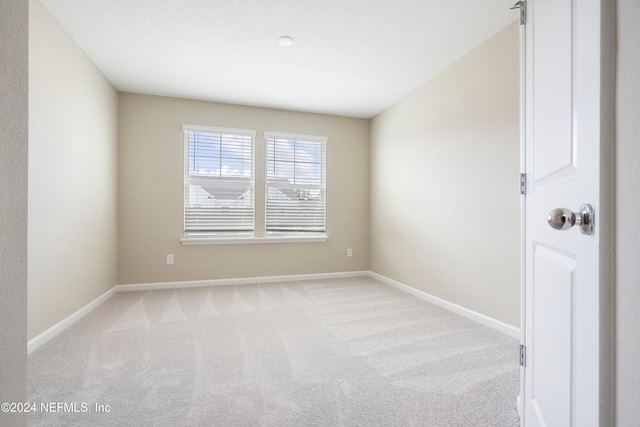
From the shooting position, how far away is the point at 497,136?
262 cm

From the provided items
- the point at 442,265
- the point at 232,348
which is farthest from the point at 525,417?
the point at 442,265

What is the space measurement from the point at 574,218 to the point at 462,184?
7.77ft

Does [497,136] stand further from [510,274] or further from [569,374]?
[569,374]

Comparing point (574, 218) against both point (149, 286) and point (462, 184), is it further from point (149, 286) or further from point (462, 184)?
point (149, 286)

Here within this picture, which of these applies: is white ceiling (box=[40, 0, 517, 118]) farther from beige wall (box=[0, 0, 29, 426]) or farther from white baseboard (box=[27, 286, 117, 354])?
white baseboard (box=[27, 286, 117, 354])

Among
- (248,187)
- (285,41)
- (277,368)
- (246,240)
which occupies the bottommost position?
(277,368)

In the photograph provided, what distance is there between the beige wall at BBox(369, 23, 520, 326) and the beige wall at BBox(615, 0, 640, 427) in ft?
6.54

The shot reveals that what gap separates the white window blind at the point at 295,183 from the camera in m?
4.43

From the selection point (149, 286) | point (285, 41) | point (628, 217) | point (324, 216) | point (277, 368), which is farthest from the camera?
point (324, 216)

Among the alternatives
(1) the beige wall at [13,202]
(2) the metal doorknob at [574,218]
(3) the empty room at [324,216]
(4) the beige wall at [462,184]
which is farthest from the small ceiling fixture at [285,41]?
(2) the metal doorknob at [574,218]

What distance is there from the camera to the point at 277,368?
6.38 ft

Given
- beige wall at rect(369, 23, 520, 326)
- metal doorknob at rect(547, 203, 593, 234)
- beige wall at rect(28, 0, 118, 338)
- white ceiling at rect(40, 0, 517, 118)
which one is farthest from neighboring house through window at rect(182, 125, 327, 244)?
metal doorknob at rect(547, 203, 593, 234)

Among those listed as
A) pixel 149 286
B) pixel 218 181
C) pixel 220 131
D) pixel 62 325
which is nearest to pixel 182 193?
pixel 218 181

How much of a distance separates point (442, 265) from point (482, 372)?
1459 mm
